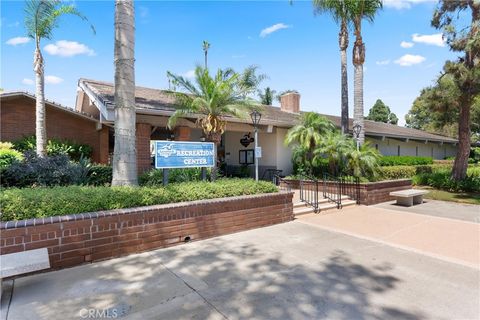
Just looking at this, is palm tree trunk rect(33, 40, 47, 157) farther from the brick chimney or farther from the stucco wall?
the stucco wall

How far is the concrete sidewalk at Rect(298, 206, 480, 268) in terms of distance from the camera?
5.28 m

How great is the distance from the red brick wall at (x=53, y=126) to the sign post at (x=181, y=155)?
7.77m

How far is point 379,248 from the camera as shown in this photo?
5418mm

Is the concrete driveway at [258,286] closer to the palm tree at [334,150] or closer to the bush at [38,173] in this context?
the bush at [38,173]

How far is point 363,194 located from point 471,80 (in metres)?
7.20

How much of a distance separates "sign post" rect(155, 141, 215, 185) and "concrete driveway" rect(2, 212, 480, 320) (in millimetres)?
1893

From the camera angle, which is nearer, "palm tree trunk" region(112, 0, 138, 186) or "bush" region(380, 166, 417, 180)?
"palm tree trunk" region(112, 0, 138, 186)

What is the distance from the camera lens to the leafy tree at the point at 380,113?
50875 millimetres

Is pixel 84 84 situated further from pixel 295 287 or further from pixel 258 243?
pixel 295 287

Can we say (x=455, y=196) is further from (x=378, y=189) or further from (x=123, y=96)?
(x=123, y=96)

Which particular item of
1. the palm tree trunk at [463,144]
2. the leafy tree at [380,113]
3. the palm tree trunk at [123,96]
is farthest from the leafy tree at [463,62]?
the leafy tree at [380,113]

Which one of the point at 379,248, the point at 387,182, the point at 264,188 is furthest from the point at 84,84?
the point at 387,182

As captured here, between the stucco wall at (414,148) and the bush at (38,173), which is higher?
the stucco wall at (414,148)

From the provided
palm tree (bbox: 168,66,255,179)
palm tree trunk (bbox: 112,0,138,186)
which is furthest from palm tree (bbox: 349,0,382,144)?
palm tree trunk (bbox: 112,0,138,186)
